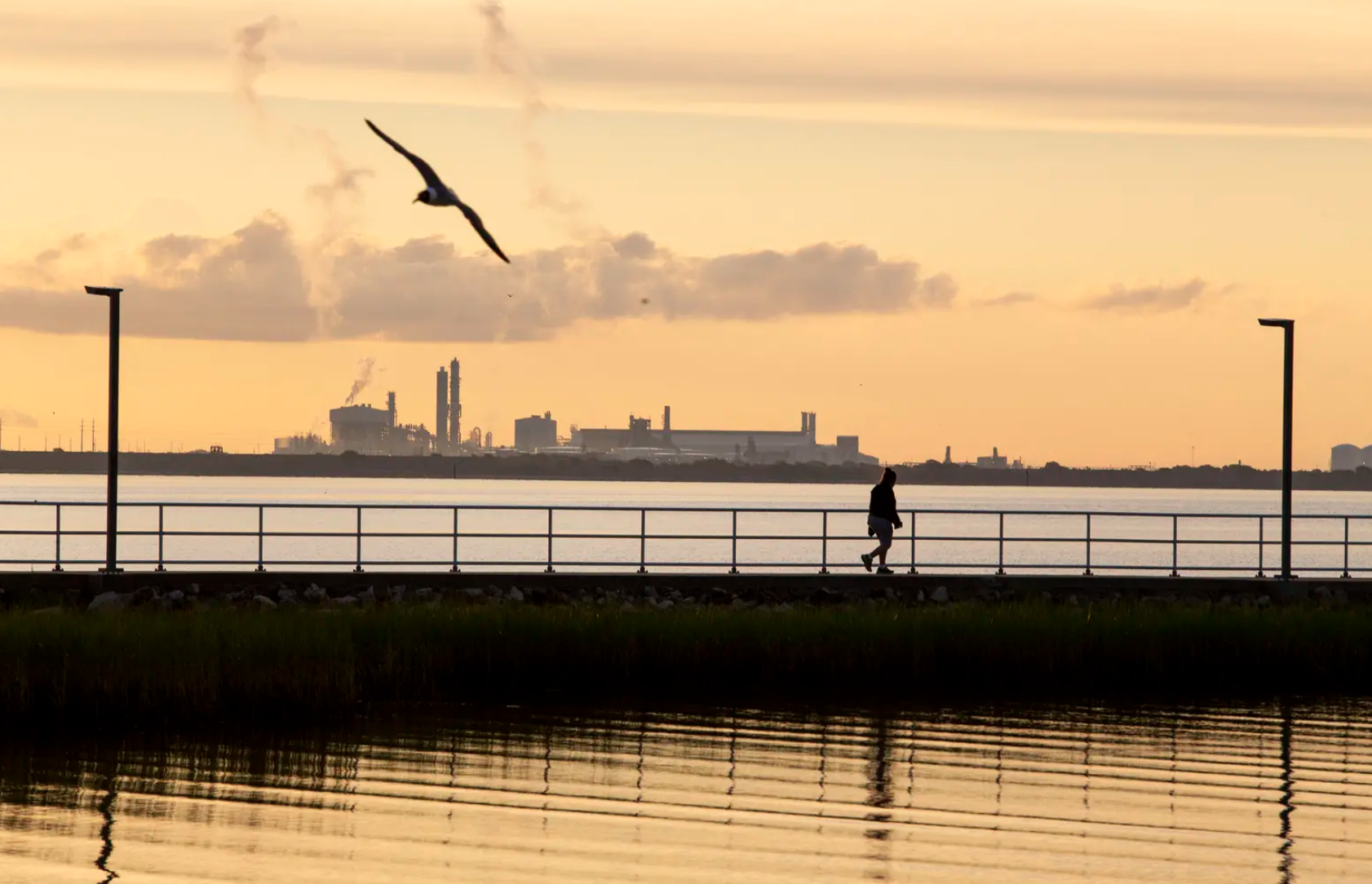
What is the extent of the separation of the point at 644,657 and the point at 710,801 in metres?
7.19

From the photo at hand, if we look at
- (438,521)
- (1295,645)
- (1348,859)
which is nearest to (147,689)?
(1348,859)

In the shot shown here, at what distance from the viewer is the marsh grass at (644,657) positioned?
65.3 ft

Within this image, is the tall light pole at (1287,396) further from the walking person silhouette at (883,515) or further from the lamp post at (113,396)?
the lamp post at (113,396)

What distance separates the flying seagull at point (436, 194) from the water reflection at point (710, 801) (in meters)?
4.57

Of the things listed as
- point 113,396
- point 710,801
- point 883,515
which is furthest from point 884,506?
point 710,801

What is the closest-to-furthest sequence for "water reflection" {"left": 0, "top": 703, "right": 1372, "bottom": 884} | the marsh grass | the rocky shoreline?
"water reflection" {"left": 0, "top": 703, "right": 1372, "bottom": 884}
the marsh grass
the rocky shoreline

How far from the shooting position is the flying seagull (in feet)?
45.1

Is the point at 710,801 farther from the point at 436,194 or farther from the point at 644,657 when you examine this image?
the point at 644,657

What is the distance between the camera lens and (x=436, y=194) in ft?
46.5

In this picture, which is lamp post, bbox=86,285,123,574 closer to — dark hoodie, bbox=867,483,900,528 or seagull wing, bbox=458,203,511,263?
dark hoodie, bbox=867,483,900,528

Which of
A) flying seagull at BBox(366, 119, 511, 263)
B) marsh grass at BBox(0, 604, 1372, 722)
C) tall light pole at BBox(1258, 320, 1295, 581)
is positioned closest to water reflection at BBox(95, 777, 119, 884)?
marsh grass at BBox(0, 604, 1372, 722)

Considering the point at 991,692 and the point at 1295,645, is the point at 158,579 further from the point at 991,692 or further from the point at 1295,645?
the point at 1295,645

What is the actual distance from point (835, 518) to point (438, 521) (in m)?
35.9

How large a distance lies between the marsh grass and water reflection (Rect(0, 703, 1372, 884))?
133cm
